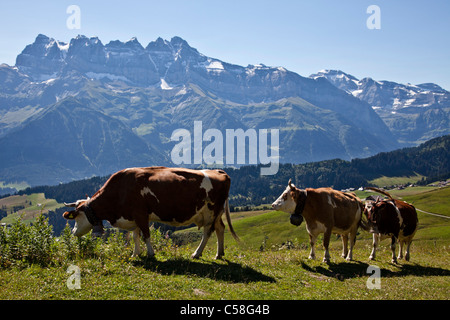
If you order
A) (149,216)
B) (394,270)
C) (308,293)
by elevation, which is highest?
(149,216)

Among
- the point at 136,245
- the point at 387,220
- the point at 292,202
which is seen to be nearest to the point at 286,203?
the point at 292,202

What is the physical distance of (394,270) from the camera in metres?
18.5

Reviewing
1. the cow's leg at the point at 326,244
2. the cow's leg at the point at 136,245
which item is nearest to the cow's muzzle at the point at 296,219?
the cow's leg at the point at 326,244

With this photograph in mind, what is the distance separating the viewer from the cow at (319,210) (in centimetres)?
1880

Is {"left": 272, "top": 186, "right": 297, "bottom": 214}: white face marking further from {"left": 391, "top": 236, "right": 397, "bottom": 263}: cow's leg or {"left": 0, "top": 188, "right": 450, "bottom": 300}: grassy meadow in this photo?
{"left": 391, "top": 236, "right": 397, "bottom": 263}: cow's leg

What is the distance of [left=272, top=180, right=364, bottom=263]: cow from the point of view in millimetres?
18797

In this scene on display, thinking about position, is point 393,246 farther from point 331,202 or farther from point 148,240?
point 148,240

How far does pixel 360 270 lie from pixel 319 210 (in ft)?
A: 11.1

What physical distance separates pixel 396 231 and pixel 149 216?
14.1m

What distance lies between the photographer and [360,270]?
17.6 m

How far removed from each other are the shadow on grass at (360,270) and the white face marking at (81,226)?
9829mm

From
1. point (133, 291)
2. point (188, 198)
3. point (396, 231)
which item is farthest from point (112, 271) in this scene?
point (396, 231)

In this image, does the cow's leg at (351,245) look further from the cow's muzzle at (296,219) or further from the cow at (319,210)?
the cow's muzzle at (296,219)
